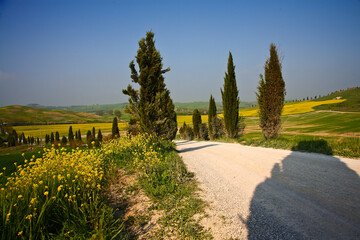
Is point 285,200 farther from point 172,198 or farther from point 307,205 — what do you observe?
point 172,198

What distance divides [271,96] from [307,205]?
10414mm

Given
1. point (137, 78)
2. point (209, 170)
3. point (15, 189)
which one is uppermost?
point (137, 78)

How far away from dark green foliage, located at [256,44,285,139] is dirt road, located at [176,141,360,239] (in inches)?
240

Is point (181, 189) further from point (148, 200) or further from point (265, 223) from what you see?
point (265, 223)

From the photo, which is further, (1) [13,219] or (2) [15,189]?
(2) [15,189]

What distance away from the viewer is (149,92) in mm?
10555

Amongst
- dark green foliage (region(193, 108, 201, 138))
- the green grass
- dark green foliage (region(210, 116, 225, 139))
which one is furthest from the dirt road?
dark green foliage (region(193, 108, 201, 138))

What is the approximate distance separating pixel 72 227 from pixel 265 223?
3.31 m

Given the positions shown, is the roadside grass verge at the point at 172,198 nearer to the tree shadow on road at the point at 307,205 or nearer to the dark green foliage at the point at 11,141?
the tree shadow on road at the point at 307,205

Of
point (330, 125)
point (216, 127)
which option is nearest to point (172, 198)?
point (216, 127)

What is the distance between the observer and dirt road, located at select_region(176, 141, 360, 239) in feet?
9.80

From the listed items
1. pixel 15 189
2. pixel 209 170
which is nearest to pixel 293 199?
pixel 209 170

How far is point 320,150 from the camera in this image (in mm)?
8367

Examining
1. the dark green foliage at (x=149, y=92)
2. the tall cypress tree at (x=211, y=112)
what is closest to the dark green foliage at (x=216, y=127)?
the tall cypress tree at (x=211, y=112)
